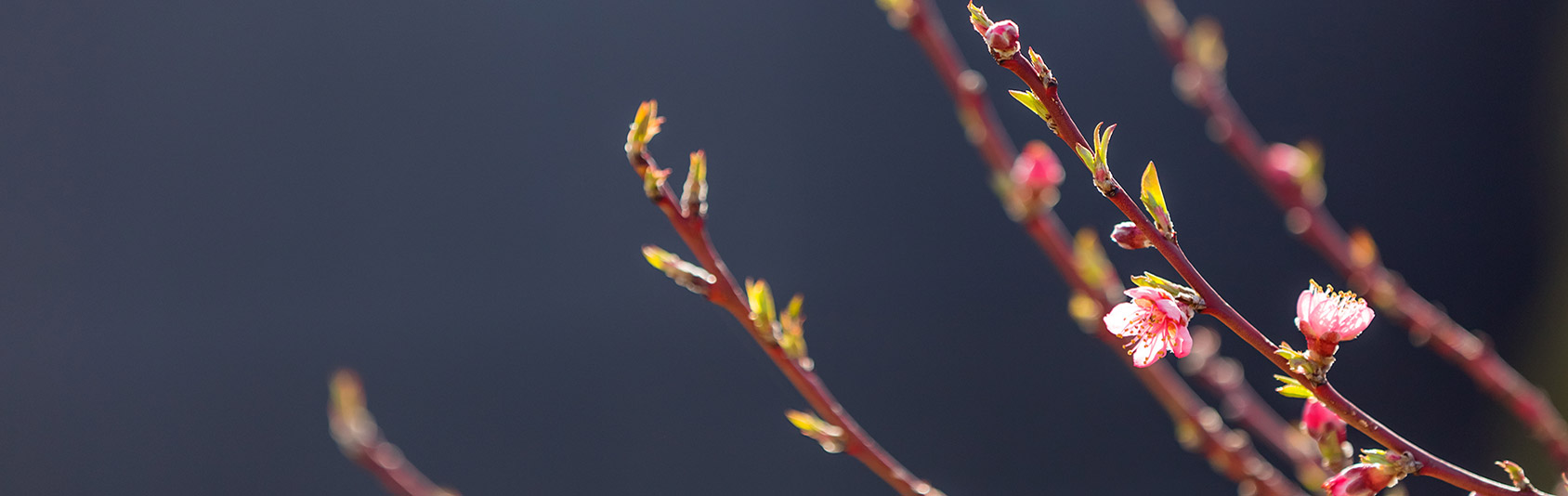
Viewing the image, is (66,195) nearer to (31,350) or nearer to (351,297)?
(31,350)

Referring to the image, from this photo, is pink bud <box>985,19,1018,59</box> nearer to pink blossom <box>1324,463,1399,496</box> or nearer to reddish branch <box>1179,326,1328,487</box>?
pink blossom <box>1324,463,1399,496</box>

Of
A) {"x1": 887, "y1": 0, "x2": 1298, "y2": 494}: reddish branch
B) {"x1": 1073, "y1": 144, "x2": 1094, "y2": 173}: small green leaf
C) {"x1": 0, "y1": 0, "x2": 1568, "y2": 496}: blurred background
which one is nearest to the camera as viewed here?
{"x1": 1073, "y1": 144, "x2": 1094, "y2": 173}: small green leaf

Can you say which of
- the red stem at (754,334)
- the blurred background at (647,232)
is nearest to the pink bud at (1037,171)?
the red stem at (754,334)

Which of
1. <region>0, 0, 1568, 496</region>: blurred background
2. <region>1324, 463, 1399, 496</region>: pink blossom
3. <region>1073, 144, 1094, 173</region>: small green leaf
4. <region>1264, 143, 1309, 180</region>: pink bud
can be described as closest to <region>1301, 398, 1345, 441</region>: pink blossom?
<region>1324, 463, 1399, 496</region>: pink blossom

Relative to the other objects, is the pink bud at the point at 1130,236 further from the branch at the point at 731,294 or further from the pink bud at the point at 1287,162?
the pink bud at the point at 1287,162

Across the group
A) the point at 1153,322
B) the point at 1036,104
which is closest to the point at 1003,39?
the point at 1036,104
